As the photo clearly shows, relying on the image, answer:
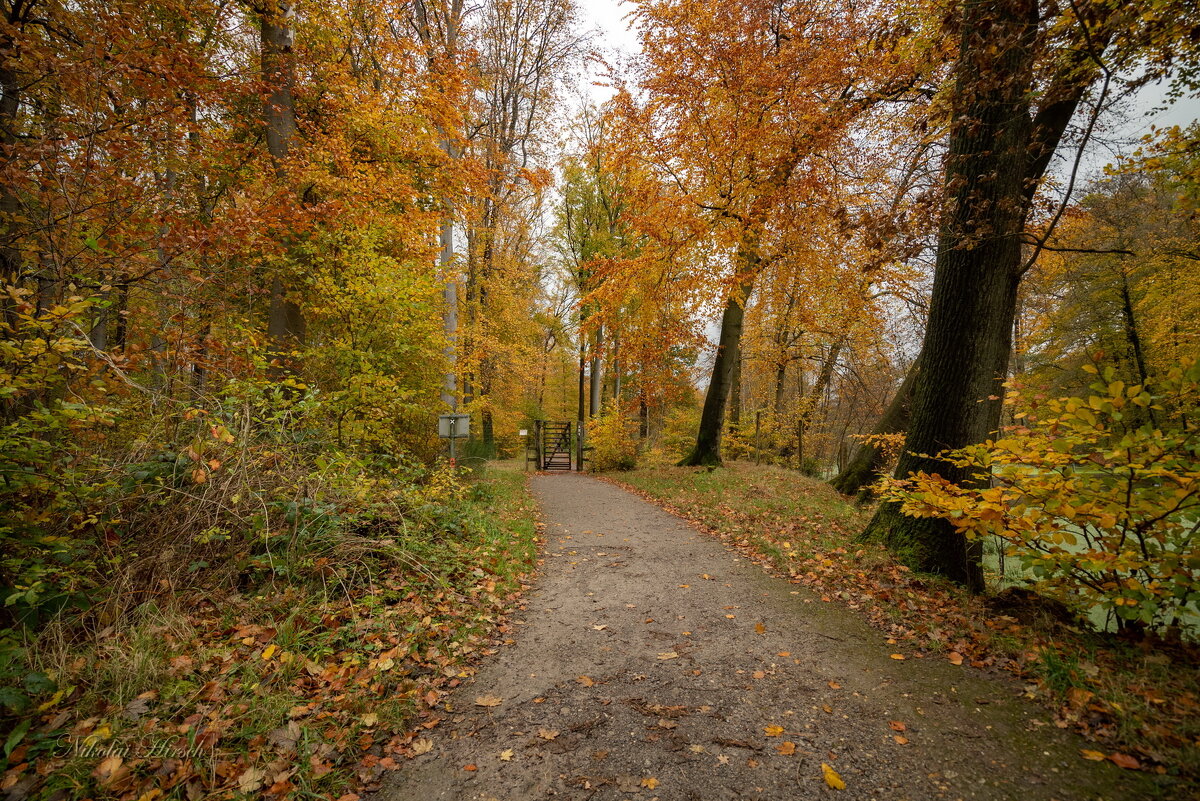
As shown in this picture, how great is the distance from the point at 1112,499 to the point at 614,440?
42.5 ft

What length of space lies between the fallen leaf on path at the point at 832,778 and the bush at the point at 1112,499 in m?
1.90

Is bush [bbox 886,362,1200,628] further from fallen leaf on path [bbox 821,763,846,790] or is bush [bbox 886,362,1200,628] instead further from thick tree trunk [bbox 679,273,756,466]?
thick tree trunk [bbox 679,273,756,466]

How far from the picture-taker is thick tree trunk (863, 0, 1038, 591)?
416 centimetres

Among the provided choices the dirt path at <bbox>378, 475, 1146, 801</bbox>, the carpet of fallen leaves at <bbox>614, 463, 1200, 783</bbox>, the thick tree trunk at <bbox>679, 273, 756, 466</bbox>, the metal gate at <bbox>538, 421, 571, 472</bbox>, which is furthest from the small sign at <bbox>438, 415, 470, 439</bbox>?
the metal gate at <bbox>538, 421, 571, 472</bbox>

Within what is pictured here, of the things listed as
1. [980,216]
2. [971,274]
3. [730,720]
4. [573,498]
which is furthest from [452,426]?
[980,216]

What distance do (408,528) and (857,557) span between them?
5.04m

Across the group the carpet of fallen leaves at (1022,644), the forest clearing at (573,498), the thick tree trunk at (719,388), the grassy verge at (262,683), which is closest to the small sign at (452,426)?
the forest clearing at (573,498)

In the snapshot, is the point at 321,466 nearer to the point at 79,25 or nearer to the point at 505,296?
the point at 79,25

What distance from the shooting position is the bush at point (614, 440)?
15.3m

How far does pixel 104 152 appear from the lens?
5.04 meters

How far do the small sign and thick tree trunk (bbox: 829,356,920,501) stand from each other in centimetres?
792

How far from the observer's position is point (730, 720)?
9.08ft

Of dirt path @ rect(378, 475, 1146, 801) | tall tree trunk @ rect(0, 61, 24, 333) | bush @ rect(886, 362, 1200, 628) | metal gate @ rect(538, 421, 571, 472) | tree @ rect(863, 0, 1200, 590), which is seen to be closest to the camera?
dirt path @ rect(378, 475, 1146, 801)

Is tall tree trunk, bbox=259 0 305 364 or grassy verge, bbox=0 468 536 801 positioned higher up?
tall tree trunk, bbox=259 0 305 364
